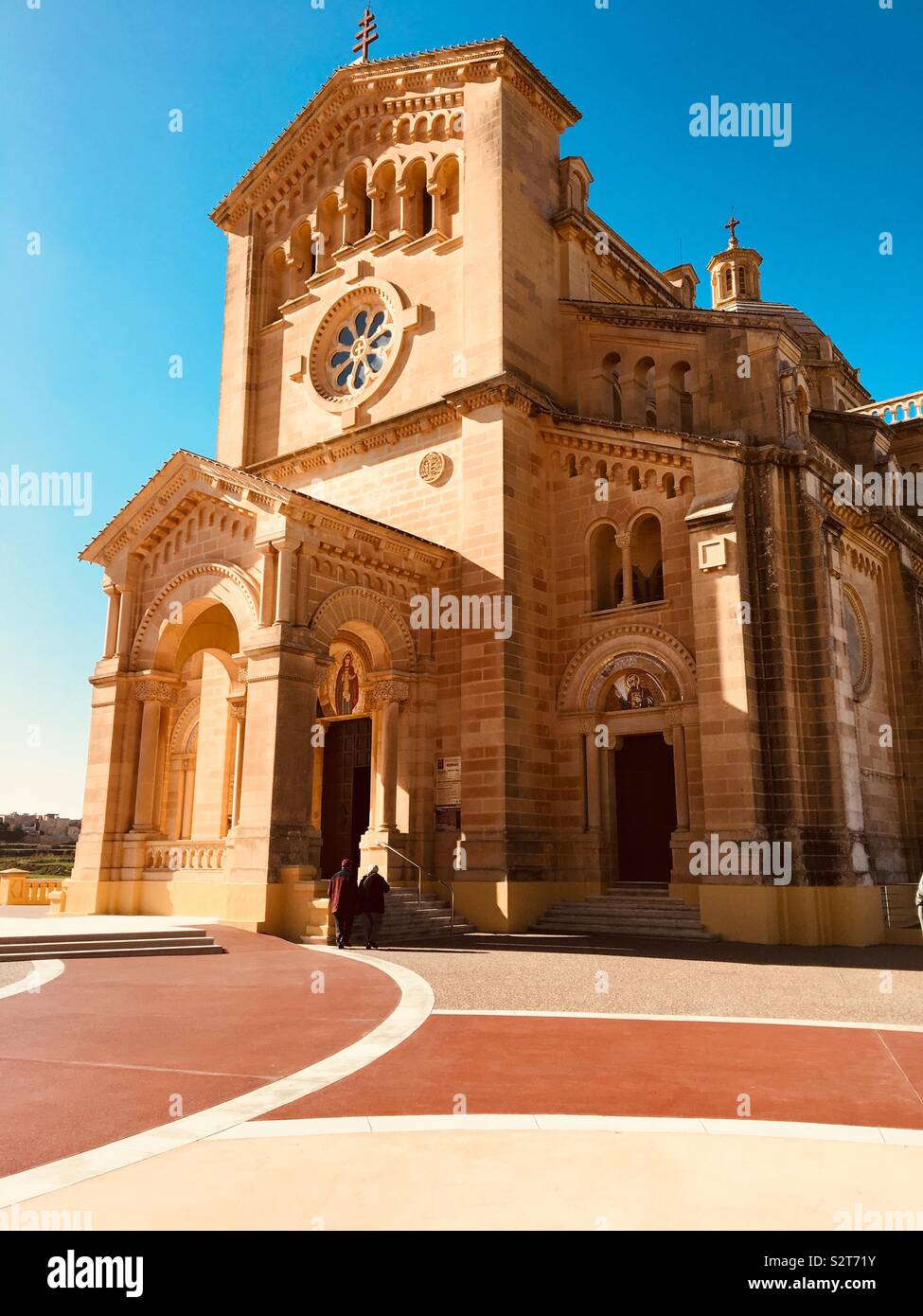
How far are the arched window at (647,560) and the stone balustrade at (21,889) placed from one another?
61.4 feet

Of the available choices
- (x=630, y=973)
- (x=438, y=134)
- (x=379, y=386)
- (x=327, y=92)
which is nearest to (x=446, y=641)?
(x=379, y=386)

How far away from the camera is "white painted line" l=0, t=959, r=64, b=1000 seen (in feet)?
37.0

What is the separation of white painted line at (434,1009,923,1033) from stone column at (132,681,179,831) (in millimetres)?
13494

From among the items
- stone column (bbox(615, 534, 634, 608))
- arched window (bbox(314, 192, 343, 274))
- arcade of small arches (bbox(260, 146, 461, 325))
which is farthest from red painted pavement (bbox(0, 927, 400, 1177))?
arched window (bbox(314, 192, 343, 274))

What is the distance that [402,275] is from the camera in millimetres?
26359

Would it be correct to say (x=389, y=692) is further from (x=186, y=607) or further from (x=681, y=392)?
(x=681, y=392)

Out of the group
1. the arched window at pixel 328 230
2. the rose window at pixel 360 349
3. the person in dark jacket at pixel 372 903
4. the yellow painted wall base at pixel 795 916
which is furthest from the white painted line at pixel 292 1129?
the arched window at pixel 328 230

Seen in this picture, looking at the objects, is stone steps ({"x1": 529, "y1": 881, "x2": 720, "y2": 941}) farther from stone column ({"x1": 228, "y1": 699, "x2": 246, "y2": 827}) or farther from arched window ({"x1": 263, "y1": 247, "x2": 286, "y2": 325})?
arched window ({"x1": 263, "y1": 247, "x2": 286, "y2": 325})

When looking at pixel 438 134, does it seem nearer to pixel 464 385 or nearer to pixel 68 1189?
pixel 464 385

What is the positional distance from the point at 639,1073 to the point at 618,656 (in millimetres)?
14910

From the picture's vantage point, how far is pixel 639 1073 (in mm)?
7301

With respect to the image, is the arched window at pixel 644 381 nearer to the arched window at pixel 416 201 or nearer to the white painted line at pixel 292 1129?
the arched window at pixel 416 201

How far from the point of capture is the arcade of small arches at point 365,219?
2597 centimetres

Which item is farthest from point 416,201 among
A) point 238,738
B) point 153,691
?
point 238,738
